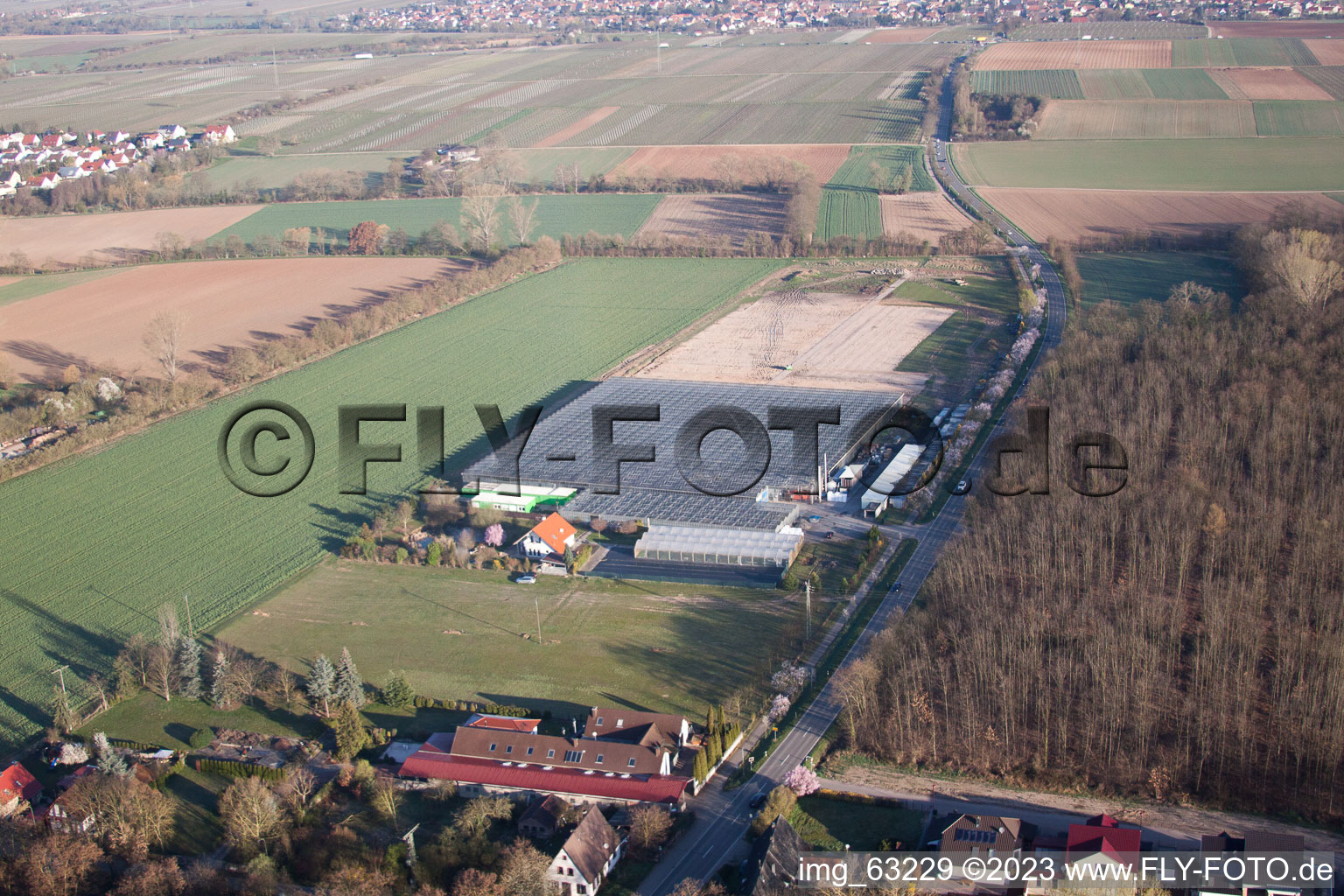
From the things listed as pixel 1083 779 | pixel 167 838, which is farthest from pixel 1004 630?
pixel 167 838

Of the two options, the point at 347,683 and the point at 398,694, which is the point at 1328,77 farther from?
the point at 347,683

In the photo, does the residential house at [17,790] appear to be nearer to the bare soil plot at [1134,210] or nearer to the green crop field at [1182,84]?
the bare soil plot at [1134,210]

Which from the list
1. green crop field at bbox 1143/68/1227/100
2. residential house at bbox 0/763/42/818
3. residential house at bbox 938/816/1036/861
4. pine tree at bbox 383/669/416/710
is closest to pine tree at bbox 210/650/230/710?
pine tree at bbox 383/669/416/710

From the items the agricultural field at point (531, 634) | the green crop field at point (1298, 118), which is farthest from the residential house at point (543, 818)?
the green crop field at point (1298, 118)

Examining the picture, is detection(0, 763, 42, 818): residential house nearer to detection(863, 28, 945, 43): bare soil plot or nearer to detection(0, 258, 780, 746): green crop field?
detection(0, 258, 780, 746): green crop field

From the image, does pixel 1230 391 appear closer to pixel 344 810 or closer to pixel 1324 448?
pixel 1324 448
